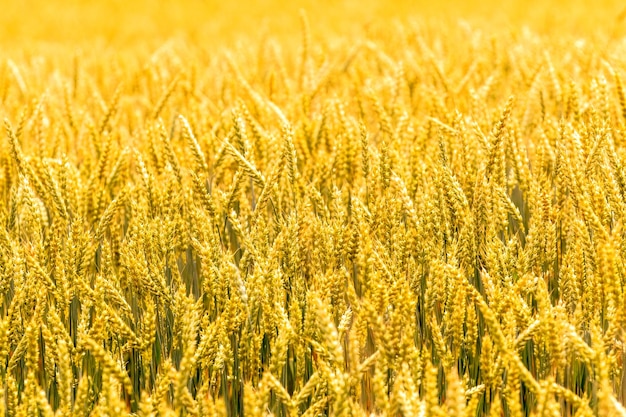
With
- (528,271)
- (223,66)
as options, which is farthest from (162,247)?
(223,66)

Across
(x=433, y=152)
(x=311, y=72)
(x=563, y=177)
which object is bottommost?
(x=563, y=177)

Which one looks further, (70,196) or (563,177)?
(70,196)

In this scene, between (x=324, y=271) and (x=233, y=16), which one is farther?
(x=233, y=16)

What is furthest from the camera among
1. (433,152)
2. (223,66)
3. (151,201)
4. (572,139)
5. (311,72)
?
(223,66)

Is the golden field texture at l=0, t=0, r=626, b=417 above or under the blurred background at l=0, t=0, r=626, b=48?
under

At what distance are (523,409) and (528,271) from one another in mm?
266

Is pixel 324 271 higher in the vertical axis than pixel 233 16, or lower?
lower

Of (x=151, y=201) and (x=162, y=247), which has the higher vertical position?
(x=151, y=201)

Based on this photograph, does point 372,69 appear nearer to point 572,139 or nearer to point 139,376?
point 572,139

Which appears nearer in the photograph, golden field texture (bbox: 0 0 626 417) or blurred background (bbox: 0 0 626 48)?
golden field texture (bbox: 0 0 626 417)

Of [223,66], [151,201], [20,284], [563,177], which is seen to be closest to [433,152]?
[563,177]

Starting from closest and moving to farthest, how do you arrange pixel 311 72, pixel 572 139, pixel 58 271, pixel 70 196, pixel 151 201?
pixel 58 271 → pixel 572 139 → pixel 151 201 → pixel 70 196 → pixel 311 72

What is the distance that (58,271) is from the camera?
4.67 ft

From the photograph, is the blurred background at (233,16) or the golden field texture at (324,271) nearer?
the golden field texture at (324,271)
